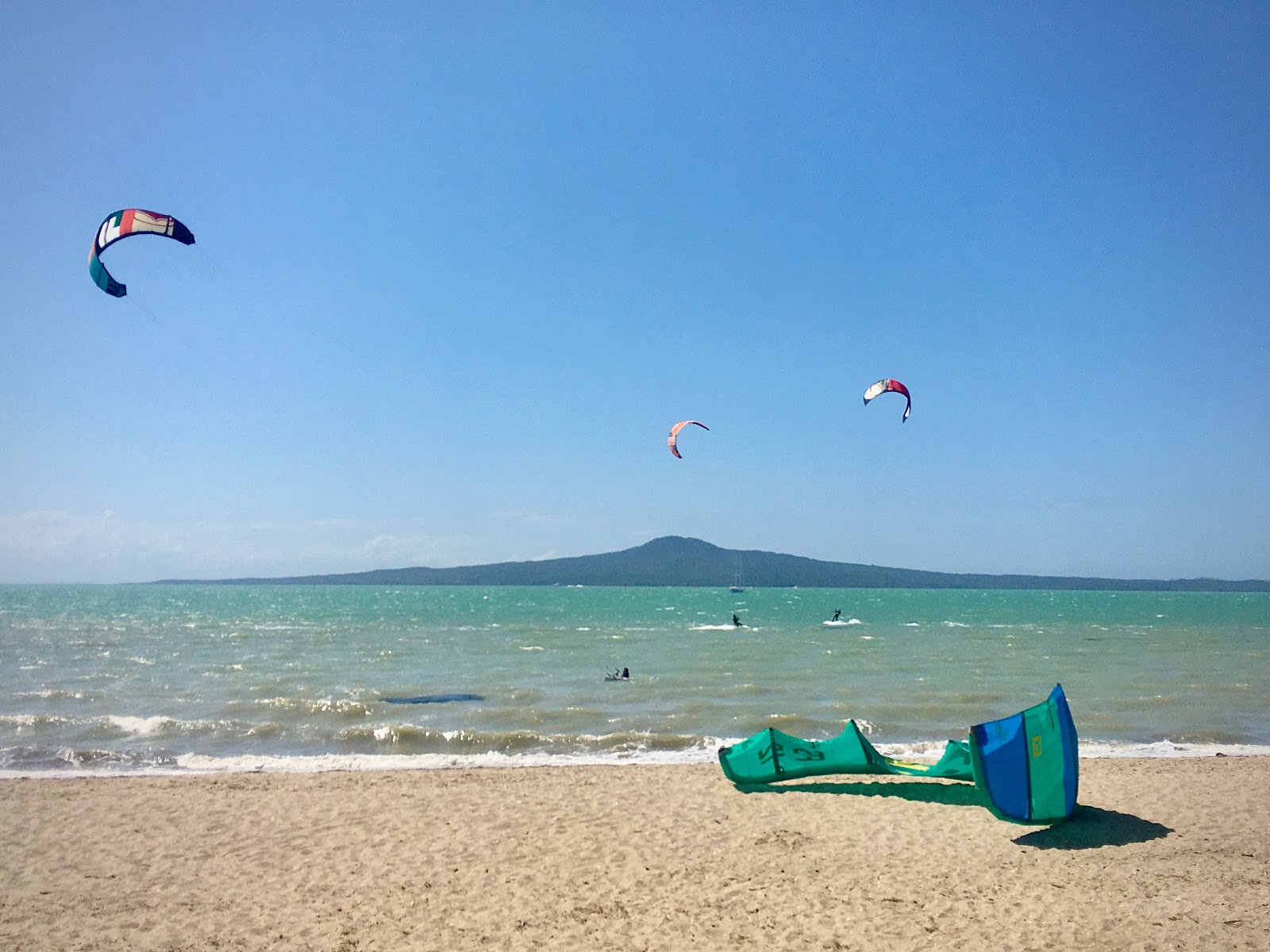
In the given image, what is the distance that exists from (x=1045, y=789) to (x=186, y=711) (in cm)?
1606

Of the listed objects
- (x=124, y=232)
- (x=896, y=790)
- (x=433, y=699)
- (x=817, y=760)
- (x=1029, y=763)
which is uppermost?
(x=124, y=232)

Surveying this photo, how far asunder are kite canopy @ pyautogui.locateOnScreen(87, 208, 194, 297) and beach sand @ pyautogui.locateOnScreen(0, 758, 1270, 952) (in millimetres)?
7502

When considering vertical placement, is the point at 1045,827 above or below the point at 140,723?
above

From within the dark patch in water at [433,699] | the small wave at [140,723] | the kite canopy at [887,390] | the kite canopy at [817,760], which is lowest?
the dark patch in water at [433,699]

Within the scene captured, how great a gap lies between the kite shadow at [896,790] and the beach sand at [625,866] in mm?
38

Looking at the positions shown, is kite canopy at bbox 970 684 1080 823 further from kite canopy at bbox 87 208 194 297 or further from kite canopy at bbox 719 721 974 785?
kite canopy at bbox 87 208 194 297

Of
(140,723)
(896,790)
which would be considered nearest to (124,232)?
(140,723)

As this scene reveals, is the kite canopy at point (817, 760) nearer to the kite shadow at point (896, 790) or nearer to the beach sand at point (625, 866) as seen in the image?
the kite shadow at point (896, 790)

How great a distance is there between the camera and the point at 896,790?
9945 millimetres

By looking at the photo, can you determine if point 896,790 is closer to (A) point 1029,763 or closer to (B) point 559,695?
(A) point 1029,763

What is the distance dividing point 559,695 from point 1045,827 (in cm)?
1216

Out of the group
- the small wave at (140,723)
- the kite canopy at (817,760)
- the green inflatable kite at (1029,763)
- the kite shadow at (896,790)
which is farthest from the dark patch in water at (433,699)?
the green inflatable kite at (1029,763)

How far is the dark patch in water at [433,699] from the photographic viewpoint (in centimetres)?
1800

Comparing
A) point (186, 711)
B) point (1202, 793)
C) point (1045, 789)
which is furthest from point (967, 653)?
point (186, 711)
